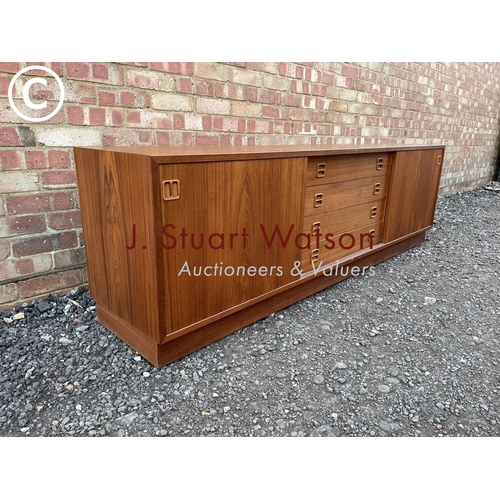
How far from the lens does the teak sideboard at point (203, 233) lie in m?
1.45

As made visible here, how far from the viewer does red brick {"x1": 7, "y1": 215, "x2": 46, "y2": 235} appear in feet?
6.21

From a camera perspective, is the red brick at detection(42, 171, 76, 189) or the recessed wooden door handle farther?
the recessed wooden door handle

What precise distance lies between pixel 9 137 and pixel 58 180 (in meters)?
0.29

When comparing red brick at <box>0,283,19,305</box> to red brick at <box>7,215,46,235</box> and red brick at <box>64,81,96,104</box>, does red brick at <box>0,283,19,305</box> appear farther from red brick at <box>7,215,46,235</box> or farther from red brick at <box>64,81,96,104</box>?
red brick at <box>64,81,96,104</box>

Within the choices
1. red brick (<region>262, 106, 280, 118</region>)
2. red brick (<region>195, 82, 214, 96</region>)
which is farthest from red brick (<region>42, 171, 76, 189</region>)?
red brick (<region>262, 106, 280, 118</region>)

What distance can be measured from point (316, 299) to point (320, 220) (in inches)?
19.1

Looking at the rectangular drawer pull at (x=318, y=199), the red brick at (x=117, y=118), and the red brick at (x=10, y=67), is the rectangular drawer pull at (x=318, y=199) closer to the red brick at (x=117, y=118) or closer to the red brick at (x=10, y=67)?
the red brick at (x=117, y=118)

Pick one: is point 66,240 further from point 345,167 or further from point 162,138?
point 345,167

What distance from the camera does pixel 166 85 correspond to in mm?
2299

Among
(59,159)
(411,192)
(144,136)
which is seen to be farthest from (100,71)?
(411,192)

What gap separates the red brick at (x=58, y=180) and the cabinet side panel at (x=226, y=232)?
0.91 metres

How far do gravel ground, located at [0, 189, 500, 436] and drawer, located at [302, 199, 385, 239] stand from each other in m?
0.44

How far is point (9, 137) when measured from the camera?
180cm

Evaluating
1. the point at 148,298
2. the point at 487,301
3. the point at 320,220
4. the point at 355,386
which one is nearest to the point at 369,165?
the point at 320,220
